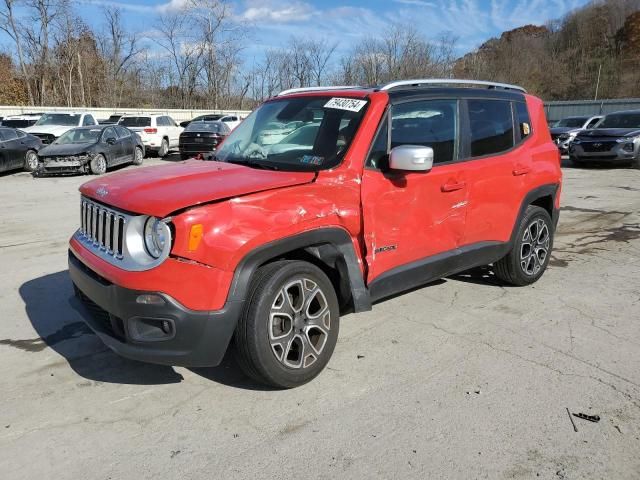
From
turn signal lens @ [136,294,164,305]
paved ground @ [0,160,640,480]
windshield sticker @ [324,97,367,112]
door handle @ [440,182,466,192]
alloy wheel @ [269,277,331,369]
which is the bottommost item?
paved ground @ [0,160,640,480]

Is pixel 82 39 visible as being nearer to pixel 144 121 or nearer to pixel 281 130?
pixel 144 121

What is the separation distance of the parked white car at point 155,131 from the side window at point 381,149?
19.5 m

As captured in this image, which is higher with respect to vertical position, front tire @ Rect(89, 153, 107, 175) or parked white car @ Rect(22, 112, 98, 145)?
parked white car @ Rect(22, 112, 98, 145)

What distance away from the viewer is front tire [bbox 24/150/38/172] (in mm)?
16688

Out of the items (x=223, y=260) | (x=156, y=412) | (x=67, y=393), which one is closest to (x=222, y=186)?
(x=223, y=260)

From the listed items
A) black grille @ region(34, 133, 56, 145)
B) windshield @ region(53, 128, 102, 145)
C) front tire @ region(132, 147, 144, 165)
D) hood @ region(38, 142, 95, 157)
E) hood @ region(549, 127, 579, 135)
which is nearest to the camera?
hood @ region(38, 142, 95, 157)

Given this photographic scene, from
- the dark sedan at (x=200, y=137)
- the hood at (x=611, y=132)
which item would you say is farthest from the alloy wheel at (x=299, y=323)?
the hood at (x=611, y=132)

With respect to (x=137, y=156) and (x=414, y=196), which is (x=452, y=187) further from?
(x=137, y=156)

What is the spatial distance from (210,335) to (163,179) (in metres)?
1.10

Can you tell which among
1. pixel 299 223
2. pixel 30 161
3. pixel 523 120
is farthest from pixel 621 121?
pixel 30 161

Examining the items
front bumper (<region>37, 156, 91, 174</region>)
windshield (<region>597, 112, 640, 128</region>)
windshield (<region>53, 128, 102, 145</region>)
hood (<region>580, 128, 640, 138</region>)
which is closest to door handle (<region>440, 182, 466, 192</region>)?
front bumper (<region>37, 156, 91, 174</region>)

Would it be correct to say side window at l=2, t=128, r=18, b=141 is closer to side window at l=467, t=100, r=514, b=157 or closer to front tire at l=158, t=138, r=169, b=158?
front tire at l=158, t=138, r=169, b=158

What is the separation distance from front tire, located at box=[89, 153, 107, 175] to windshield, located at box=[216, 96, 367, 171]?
41.4ft

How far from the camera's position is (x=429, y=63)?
46.3 metres
